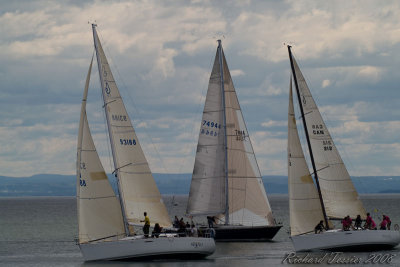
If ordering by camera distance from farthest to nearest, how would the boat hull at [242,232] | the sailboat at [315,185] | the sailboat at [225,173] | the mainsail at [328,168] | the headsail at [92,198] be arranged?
the sailboat at [225,173] → the boat hull at [242,232] → the mainsail at [328,168] → the sailboat at [315,185] → the headsail at [92,198]

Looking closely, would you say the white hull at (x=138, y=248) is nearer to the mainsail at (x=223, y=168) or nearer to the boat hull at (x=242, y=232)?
the boat hull at (x=242, y=232)

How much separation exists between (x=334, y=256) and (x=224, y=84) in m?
17.5

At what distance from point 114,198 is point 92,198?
1.20 metres

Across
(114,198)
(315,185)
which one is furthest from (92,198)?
(315,185)

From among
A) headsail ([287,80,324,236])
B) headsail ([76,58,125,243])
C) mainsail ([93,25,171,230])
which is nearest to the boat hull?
headsail ([287,80,324,236])

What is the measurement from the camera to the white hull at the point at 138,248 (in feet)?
141

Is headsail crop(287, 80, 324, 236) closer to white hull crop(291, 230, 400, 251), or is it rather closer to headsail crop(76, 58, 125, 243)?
white hull crop(291, 230, 400, 251)

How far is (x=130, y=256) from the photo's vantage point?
43.2 m

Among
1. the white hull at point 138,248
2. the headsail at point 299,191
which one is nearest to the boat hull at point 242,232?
the headsail at point 299,191

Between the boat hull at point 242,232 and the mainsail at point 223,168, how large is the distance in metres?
0.53

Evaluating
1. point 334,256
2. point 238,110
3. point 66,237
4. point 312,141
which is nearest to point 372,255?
point 334,256

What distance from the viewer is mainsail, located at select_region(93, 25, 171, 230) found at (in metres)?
43.6

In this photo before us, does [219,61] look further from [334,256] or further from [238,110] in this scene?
[334,256]

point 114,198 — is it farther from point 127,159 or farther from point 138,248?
point 138,248
